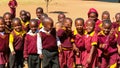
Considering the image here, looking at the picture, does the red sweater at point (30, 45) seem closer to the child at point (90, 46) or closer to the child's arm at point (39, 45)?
the child's arm at point (39, 45)

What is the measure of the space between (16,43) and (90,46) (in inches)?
60.3

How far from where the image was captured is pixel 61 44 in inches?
287

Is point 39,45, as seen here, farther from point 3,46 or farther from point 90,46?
point 90,46

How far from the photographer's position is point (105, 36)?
6785mm

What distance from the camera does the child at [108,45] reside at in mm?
6746

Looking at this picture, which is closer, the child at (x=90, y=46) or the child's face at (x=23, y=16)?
the child at (x=90, y=46)

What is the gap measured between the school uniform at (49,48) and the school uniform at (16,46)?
2.17 ft

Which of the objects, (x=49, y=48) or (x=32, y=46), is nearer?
(x=49, y=48)

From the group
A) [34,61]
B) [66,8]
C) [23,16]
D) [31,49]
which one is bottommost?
[66,8]

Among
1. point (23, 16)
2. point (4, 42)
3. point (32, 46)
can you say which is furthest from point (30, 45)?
point (23, 16)

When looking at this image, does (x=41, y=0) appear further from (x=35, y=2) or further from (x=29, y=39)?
(x=29, y=39)

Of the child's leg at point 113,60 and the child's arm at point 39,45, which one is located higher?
the child's arm at point 39,45

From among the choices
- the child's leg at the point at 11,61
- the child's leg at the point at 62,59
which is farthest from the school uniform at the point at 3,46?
the child's leg at the point at 62,59

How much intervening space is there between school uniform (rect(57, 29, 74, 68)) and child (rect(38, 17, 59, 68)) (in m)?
0.38
